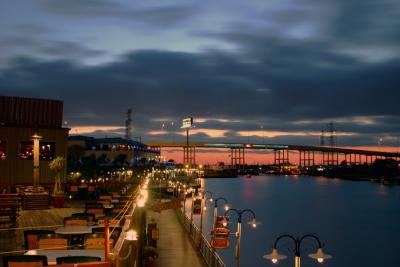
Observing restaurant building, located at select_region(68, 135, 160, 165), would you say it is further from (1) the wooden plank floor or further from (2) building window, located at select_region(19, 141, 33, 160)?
(1) the wooden plank floor

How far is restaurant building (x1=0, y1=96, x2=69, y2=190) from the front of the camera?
25.5 m

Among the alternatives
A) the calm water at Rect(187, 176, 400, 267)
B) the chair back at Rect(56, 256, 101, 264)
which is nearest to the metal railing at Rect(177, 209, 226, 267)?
the calm water at Rect(187, 176, 400, 267)

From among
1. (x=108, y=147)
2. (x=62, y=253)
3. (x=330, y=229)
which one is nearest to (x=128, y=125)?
(x=108, y=147)

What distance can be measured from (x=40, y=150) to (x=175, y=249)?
32.7 feet

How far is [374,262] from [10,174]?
99.6 feet

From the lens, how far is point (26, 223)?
14.7 m

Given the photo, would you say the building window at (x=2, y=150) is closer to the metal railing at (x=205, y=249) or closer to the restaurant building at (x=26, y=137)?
the restaurant building at (x=26, y=137)

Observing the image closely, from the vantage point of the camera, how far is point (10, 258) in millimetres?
6109

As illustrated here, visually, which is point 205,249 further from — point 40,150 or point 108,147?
point 108,147

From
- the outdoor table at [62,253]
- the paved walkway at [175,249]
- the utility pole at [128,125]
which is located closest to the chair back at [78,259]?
the outdoor table at [62,253]

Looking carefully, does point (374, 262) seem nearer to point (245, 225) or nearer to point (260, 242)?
point (260, 242)

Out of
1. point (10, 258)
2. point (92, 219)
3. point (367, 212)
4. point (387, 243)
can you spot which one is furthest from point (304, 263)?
point (367, 212)

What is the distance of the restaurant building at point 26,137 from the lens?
25.5 meters

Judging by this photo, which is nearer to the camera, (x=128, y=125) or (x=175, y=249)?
(x=175, y=249)
